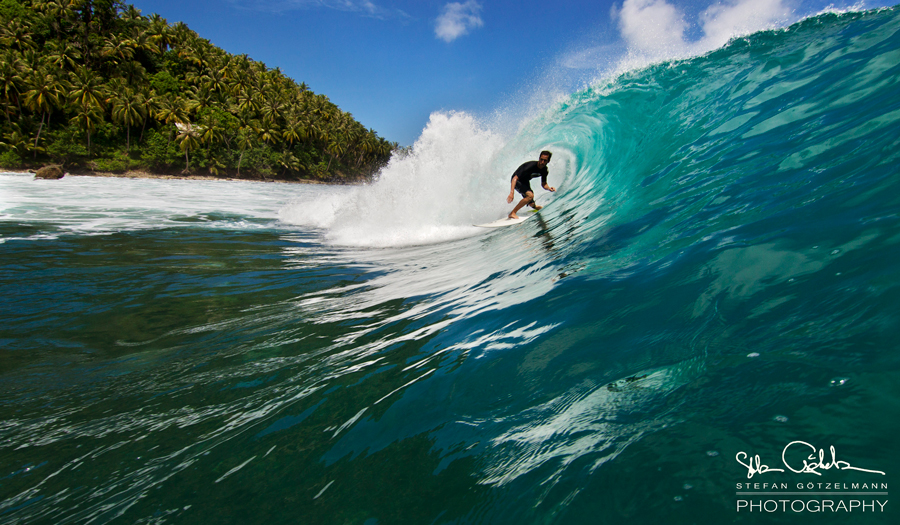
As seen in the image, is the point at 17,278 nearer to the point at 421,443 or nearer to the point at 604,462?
the point at 421,443

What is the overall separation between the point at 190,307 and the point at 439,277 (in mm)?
2832

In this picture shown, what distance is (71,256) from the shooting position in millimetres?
6539

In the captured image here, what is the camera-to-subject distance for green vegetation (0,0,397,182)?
4466 cm

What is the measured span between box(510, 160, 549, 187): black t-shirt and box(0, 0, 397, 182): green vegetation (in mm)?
55871

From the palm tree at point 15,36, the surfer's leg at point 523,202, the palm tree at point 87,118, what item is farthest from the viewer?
the palm tree at point 15,36

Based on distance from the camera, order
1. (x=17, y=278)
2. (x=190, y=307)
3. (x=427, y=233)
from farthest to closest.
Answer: (x=427, y=233) < (x=17, y=278) < (x=190, y=307)

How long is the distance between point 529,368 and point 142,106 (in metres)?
64.6

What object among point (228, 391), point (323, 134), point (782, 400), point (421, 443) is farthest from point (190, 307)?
point (323, 134)

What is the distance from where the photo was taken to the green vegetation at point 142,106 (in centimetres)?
4466

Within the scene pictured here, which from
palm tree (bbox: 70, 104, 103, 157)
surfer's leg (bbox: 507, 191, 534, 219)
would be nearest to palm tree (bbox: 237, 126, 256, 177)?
palm tree (bbox: 70, 104, 103, 157)

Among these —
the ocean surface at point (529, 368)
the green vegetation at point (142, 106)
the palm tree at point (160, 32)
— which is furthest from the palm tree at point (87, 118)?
the ocean surface at point (529, 368)

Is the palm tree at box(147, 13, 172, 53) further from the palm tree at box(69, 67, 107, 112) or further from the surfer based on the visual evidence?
the surfer

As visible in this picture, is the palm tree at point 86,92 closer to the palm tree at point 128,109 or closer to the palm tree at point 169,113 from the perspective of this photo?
the palm tree at point 128,109

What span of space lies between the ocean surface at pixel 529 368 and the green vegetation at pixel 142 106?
56.2m
